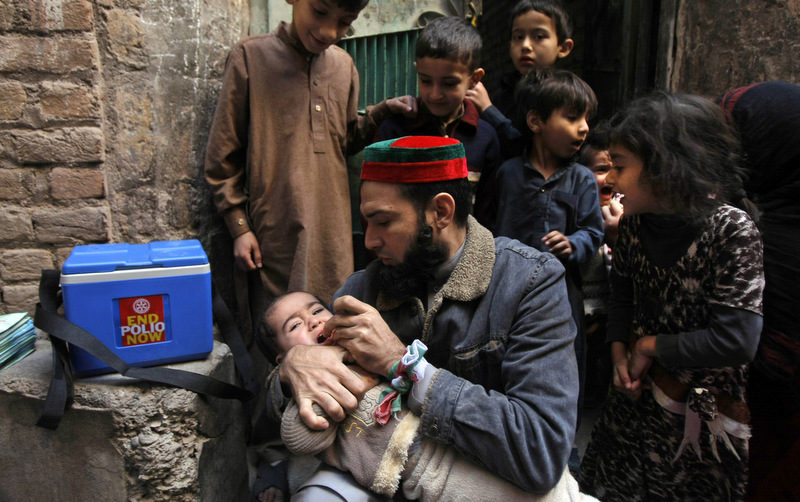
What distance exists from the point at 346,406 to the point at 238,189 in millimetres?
1437

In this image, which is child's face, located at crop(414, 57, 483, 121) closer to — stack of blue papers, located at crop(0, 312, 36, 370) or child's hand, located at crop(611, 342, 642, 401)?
child's hand, located at crop(611, 342, 642, 401)

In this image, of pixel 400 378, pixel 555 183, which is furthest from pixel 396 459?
pixel 555 183

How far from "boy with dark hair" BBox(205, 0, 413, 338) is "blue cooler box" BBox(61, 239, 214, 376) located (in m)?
0.62

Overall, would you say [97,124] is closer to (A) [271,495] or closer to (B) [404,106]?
(B) [404,106]

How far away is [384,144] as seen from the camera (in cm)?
163

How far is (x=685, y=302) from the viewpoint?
181cm

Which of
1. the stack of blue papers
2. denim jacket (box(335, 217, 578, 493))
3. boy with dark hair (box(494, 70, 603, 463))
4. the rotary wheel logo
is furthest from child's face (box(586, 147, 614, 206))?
the stack of blue papers

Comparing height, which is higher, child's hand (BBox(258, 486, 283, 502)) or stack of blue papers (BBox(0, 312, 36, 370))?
stack of blue papers (BBox(0, 312, 36, 370))

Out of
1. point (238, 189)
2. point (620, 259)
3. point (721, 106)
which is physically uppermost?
point (721, 106)

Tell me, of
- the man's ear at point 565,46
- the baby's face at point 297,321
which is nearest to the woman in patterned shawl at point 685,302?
the baby's face at point 297,321

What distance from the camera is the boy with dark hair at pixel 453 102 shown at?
8.28ft

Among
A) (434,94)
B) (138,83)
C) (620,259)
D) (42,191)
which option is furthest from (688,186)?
(42,191)

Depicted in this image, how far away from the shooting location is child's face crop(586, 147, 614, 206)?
2924 millimetres

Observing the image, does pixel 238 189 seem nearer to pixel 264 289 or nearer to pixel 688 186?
pixel 264 289
